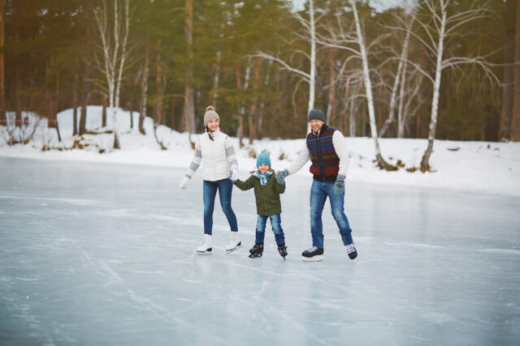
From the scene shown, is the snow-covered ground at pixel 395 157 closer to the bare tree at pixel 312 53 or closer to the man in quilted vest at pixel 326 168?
the bare tree at pixel 312 53

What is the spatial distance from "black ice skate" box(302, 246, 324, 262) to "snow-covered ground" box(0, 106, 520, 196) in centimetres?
1129

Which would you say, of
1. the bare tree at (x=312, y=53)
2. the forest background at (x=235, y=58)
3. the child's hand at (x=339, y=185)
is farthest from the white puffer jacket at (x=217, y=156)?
the forest background at (x=235, y=58)

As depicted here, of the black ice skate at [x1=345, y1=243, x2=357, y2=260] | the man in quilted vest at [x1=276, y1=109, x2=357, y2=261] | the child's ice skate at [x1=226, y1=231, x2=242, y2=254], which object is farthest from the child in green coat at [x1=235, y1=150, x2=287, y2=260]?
the black ice skate at [x1=345, y1=243, x2=357, y2=260]

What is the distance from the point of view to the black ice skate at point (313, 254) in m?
6.83

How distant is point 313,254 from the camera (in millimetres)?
6836

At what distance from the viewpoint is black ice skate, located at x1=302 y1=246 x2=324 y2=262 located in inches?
269

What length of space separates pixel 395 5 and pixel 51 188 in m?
12.6

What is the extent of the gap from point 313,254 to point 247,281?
1.28 metres

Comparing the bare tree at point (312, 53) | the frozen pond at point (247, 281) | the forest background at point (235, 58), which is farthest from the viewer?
the forest background at point (235, 58)

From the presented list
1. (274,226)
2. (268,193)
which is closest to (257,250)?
(274,226)

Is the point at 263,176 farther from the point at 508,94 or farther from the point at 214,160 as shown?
the point at 508,94

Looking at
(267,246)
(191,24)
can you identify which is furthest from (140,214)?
(191,24)

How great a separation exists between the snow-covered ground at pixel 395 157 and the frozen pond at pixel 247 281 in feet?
22.7

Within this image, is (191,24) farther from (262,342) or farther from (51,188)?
(262,342)
